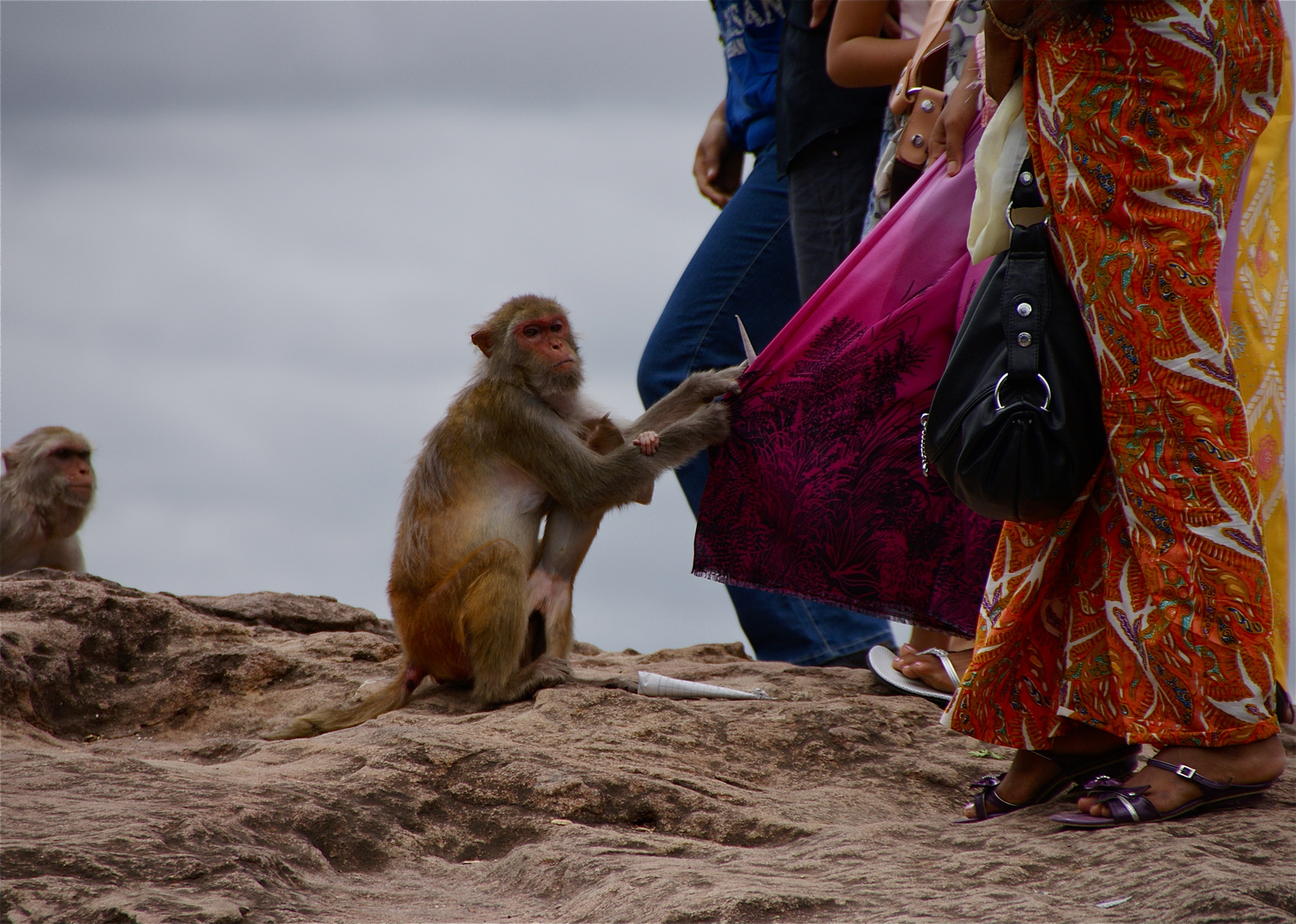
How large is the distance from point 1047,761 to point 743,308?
2.12 metres

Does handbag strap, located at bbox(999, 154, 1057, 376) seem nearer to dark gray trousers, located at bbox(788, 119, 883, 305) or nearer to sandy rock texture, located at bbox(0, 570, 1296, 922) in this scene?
sandy rock texture, located at bbox(0, 570, 1296, 922)

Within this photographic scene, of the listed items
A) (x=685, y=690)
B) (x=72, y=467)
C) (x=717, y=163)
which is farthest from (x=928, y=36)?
(x=72, y=467)

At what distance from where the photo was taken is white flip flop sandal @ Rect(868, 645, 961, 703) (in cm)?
373

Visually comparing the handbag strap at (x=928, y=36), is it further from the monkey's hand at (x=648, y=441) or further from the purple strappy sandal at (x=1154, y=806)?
the purple strappy sandal at (x=1154, y=806)

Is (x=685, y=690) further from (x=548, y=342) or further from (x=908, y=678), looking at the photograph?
(x=548, y=342)

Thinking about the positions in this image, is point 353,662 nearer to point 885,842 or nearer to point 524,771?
point 524,771

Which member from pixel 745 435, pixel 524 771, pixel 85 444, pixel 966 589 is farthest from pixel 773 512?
pixel 85 444

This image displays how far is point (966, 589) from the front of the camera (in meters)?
3.45

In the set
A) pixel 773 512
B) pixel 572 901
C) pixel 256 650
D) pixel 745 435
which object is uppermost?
pixel 745 435

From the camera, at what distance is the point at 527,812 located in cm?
276

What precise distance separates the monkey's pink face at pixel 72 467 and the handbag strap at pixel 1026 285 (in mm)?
5182

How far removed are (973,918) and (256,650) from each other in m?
3.27

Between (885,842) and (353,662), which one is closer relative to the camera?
(885,842)

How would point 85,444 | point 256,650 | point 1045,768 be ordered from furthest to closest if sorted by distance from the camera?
1. point 85,444
2. point 256,650
3. point 1045,768
